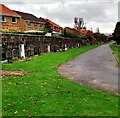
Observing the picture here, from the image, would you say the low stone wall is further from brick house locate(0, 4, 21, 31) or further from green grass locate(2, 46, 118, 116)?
green grass locate(2, 46, 118, 116)

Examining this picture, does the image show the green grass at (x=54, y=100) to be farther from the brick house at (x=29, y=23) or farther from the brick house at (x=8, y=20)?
the brick house at (x=29, y=23)

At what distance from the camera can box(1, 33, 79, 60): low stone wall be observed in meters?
30.4

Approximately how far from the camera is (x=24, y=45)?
36.0m

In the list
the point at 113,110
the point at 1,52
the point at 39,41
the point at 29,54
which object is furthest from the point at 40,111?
the point at 39,41

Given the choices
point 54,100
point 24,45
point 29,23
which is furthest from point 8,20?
point 54,100

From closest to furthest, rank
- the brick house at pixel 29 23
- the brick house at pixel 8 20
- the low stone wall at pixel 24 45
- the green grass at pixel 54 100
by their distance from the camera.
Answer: the green grass at pixel 54 100
the low stone wall at pixel 24 45
the brick house at pixel 8 20
the brick house at pixel 29 23

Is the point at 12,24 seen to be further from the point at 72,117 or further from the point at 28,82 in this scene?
the point at 72,117

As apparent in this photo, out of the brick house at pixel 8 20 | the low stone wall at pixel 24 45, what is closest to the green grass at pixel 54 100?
the low stone wall at pixel 24 45

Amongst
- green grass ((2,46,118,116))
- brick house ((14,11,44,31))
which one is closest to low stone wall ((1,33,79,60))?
brick house ((14,11,44,31))

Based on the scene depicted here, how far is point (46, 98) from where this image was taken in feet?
39.0

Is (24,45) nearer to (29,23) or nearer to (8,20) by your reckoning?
(8,20)

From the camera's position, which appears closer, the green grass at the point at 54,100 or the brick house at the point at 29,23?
the green grass at the point at 54,100

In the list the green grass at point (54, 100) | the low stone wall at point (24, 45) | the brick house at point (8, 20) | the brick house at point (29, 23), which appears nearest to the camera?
the green grass at point (54, 100)

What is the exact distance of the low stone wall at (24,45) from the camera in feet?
99.7
